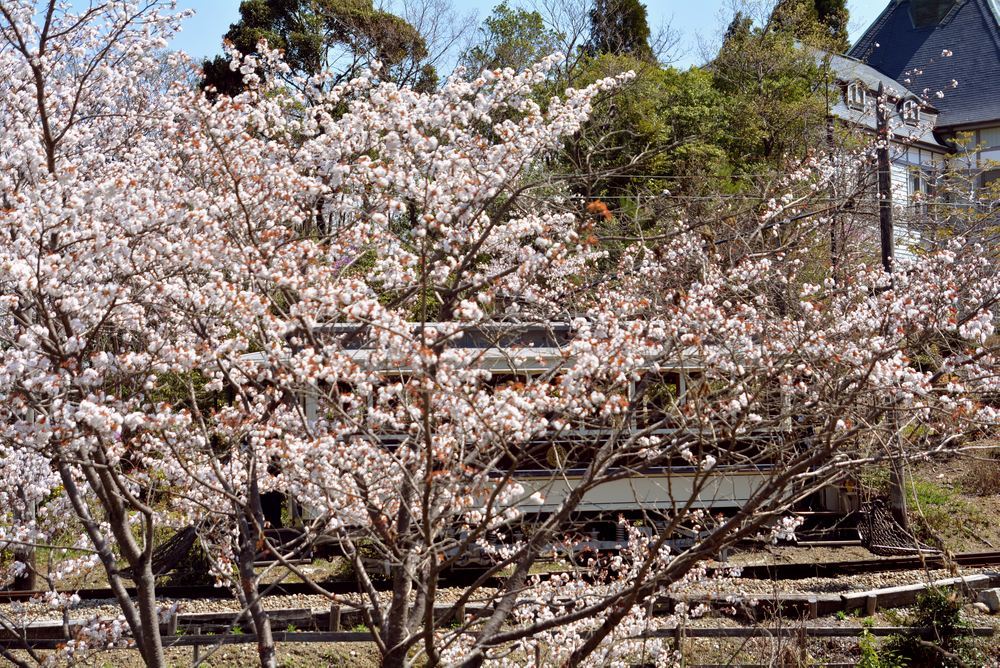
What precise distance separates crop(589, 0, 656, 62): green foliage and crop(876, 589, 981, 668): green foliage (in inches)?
642

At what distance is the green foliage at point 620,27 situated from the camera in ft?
70.7

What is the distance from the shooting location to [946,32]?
95.1 ft

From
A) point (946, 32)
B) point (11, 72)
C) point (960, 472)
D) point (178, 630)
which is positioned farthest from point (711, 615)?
point (946, 32)

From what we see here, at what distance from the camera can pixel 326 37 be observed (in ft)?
58.9

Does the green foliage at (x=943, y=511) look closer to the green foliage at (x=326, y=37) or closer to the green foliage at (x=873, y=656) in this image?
the green foliage at (x=873, y=656)

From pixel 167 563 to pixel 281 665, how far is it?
7.84ft

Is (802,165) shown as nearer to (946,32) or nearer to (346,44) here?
(346,44)

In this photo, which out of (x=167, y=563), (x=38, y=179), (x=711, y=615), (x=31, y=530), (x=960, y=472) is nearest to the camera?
(x=38, y=179)

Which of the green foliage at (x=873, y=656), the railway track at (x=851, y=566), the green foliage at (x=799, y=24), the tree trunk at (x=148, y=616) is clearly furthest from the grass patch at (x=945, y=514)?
the green foliage at (x=799, y=24)

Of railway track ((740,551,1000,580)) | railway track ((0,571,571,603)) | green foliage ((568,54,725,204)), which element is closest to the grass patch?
railway track ((740,551,1000,580))

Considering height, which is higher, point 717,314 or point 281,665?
point 717,314

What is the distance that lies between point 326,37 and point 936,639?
15407 mm

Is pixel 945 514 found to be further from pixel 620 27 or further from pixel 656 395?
pixel 620 27

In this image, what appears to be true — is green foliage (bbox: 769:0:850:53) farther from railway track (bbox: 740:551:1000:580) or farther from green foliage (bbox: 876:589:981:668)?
green foliage (bbox: 876:589:981:668)
